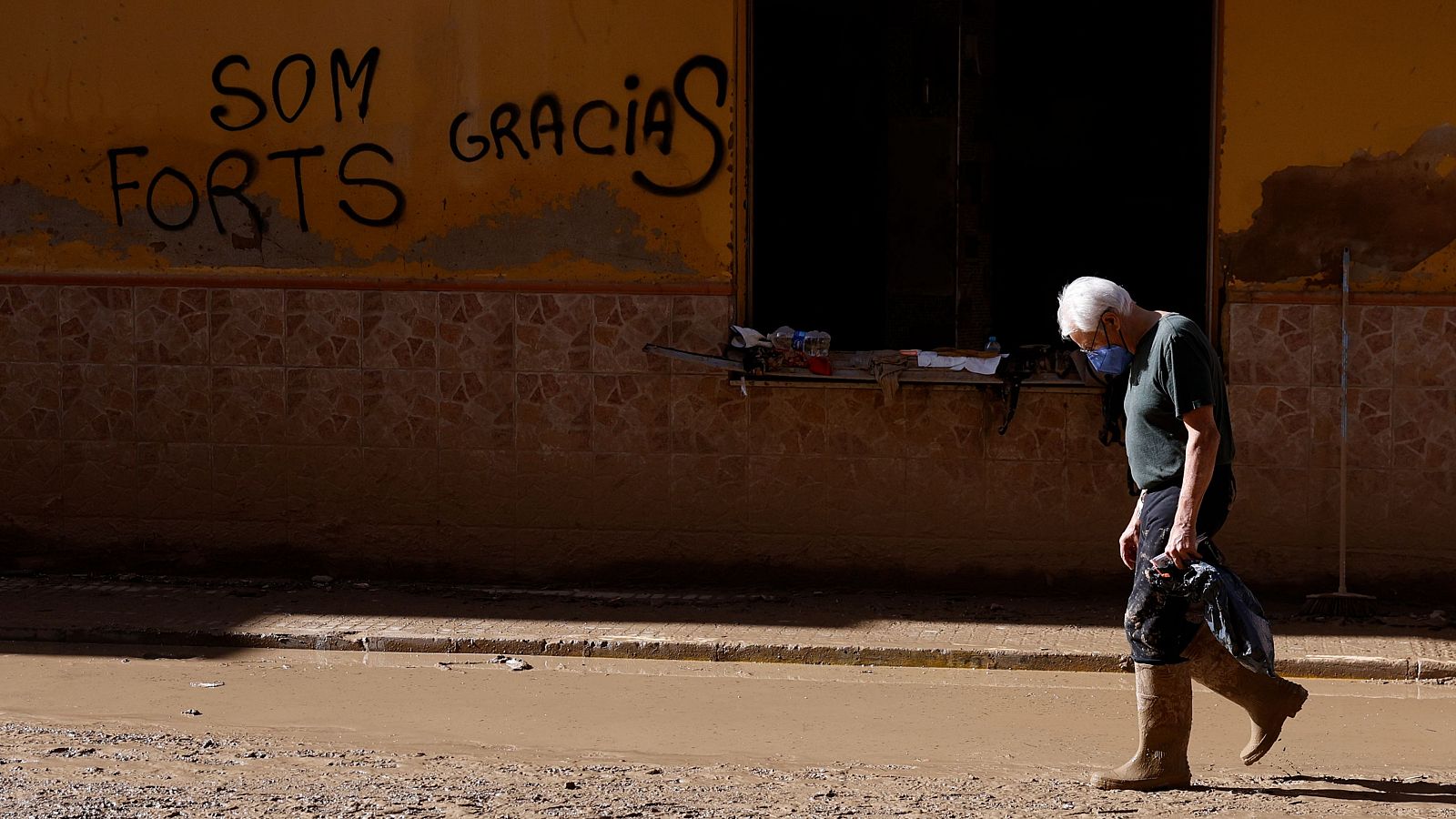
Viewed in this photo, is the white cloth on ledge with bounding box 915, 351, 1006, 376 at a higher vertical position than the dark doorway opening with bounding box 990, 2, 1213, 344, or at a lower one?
lower

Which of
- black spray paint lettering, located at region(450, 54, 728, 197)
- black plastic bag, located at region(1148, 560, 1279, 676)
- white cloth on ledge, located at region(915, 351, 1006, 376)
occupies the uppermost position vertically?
black spray paint lettering, located at region(450, 54, 728, 197)

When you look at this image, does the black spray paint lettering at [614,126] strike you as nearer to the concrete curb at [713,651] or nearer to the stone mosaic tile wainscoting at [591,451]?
the stone mosaic tile wainscoting at [591,451]

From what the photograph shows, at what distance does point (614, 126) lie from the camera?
26.3 ft

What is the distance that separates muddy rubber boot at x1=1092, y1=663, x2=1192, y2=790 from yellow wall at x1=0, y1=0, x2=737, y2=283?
143 inches

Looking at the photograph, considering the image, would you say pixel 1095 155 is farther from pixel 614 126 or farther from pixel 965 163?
pixel 614 126

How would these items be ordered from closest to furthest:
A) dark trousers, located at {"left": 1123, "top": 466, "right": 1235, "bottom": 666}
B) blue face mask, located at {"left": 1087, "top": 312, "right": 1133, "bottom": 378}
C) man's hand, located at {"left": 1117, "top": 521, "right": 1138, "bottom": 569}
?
dark trousers, located at {"left": 1123, "top": 466, "right": 1235, "bottom": 666} → blue face mask, located at {"left": 1087, "top": 312, "right": 1133, "bottom": 378} → man's hand, located at {"left": 1117, "top": 521, "right": 1138, "bottom": 569}

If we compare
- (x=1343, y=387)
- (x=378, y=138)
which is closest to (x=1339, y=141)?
(x=1343, y=387)

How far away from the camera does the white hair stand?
4.99m

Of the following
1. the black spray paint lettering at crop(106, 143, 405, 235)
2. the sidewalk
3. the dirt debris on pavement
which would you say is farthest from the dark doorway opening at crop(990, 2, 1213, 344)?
the dirt debris on pavement

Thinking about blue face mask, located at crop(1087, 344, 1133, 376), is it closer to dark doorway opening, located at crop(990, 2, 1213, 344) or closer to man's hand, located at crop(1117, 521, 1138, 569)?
man's hand, located at crop(1117, 521, 1138, 569)

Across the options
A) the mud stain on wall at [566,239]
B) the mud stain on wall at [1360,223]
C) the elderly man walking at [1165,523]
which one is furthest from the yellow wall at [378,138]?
the elderly man walking at [1165,523]

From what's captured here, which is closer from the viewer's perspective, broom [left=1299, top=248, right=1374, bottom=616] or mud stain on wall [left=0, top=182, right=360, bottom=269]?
broom [left=1299, top=248, right=1374, bottom=616]

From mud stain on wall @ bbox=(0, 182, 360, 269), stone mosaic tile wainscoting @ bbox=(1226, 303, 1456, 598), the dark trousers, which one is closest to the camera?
the dark trousers

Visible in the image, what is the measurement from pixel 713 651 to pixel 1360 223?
360 centimetres
